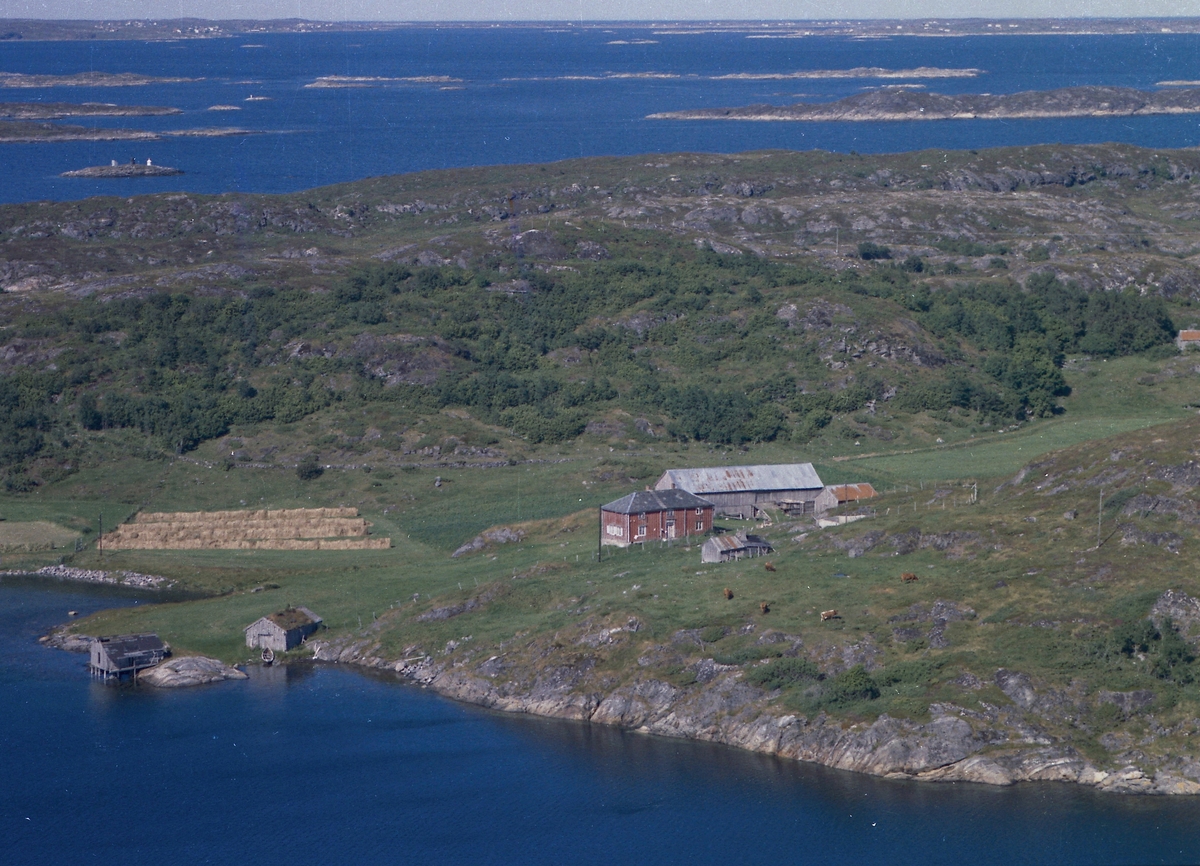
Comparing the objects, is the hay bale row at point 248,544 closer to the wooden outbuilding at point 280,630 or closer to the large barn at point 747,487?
the wooden outbuilding at point 280,630

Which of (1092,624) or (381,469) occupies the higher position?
(1092,624)

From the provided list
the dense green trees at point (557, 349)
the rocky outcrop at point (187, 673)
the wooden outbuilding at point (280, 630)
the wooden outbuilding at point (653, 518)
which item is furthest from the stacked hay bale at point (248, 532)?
the rocky outcrop at point (187, 673)

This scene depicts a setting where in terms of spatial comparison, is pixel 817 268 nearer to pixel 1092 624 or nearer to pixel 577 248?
pixel 577 248

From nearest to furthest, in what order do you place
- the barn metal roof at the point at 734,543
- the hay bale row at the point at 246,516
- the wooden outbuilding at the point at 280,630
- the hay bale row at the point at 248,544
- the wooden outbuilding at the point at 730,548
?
the wooden outbuilding at the point at 280,630, the wooden outbuilding at the point at 730,548, the barn metal roof at the point at 734,543, the hay bale row at the point at 248,544, the hay bale row at the point at 246,516

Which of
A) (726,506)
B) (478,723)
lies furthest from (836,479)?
(478,723)

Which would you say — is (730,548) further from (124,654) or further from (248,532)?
(248,532)

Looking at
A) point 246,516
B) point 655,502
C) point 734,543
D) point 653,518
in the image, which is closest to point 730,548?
point 734,543
